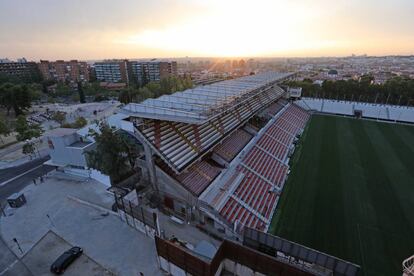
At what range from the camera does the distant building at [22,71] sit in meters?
76.9

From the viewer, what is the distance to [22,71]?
82.0 m

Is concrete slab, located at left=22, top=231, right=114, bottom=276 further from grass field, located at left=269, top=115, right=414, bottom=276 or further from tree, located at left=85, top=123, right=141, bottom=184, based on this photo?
grass field, located at left=269, top=115, right=414, bottom=276

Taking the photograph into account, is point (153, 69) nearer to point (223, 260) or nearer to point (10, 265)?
point (10, 265)

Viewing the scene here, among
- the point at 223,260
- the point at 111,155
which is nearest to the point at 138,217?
the point at 223,260

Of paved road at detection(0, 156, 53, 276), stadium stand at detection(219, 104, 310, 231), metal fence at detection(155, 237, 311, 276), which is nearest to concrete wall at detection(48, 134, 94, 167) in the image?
paved road at detection(0, 156, 53, 276)

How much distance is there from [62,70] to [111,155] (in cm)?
9277

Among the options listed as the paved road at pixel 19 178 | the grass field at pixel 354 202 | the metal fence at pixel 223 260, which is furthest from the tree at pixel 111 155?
the grass field at pixel 354 202

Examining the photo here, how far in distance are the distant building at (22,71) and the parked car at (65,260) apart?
89491 mm

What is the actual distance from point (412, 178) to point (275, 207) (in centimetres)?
1183

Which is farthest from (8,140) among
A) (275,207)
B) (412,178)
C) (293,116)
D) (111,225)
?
(412,178)

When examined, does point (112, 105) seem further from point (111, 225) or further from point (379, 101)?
point (379, 101)

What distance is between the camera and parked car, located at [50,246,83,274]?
9.67 metres

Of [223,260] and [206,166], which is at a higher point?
[206,166]

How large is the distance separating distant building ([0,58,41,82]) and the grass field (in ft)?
303
